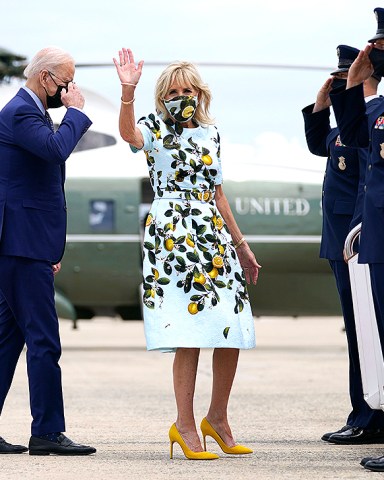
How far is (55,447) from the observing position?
19.0 ft

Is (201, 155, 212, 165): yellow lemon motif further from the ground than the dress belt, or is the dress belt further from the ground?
(201, 155, 212, 165): yellow lemon motif

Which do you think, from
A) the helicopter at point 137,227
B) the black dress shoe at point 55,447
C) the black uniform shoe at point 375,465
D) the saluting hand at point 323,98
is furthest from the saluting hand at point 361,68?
the helicopter at point 137,227

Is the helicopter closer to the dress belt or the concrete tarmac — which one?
the concrete tarmac

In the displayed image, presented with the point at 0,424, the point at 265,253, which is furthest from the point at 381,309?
the point at 265,253

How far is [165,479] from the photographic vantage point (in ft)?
16.6

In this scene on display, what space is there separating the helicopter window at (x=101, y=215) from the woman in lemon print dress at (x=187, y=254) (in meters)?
9.70

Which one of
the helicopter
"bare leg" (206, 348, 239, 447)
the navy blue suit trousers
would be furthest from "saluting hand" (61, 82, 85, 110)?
the helicopter

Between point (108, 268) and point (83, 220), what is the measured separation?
0.70 metres

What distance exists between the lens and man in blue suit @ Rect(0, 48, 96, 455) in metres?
5.75

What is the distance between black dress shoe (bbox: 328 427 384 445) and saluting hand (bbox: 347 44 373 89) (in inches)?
79.7

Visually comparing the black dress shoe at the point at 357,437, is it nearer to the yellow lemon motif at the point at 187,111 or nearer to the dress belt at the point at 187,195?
the dress belt at the point at 187,195

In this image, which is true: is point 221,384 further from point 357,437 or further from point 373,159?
point 373,159

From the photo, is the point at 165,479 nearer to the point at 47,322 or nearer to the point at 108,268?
the point at 47,322

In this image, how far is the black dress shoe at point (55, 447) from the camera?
5.80 meters
